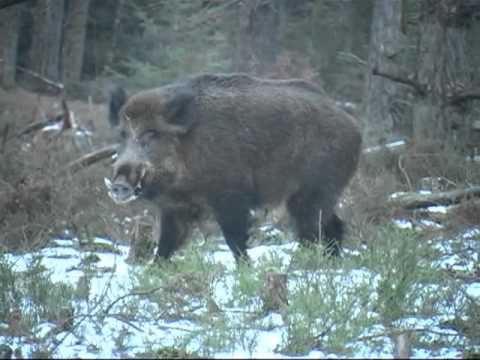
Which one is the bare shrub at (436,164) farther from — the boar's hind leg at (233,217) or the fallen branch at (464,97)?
the boar's hind leg at (233,217)

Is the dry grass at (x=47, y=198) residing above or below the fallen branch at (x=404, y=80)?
below

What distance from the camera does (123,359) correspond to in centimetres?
397

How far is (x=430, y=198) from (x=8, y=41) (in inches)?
240

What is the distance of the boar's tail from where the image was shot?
714 cm

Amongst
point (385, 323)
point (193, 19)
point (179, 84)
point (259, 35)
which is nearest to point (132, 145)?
point (179, 84)

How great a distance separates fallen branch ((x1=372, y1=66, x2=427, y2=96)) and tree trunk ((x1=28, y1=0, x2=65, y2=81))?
13.5ft

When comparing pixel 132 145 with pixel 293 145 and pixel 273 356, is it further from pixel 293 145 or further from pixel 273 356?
pixel 273 356

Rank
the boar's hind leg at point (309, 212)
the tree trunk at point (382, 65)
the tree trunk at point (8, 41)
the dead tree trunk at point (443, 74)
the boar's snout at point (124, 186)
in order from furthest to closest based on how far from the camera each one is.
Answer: the tree trunk at point (382, 65) < the dead tree trunk at point (443, 74) < the tree trunk at point (8, 41) < the boar's hind leg at point (309, 212) < the boar's snout at point (124, 186)

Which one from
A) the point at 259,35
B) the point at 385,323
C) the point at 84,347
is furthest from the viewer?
the point at 259,35

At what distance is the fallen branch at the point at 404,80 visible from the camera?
9797mm

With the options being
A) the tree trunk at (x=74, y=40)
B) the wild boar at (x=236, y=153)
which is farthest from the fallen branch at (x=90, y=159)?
the wild boar at (x=236, y=153)

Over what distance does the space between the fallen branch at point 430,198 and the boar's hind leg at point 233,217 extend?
7.27 feet

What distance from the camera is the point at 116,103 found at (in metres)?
7.16

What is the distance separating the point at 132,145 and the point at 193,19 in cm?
417
